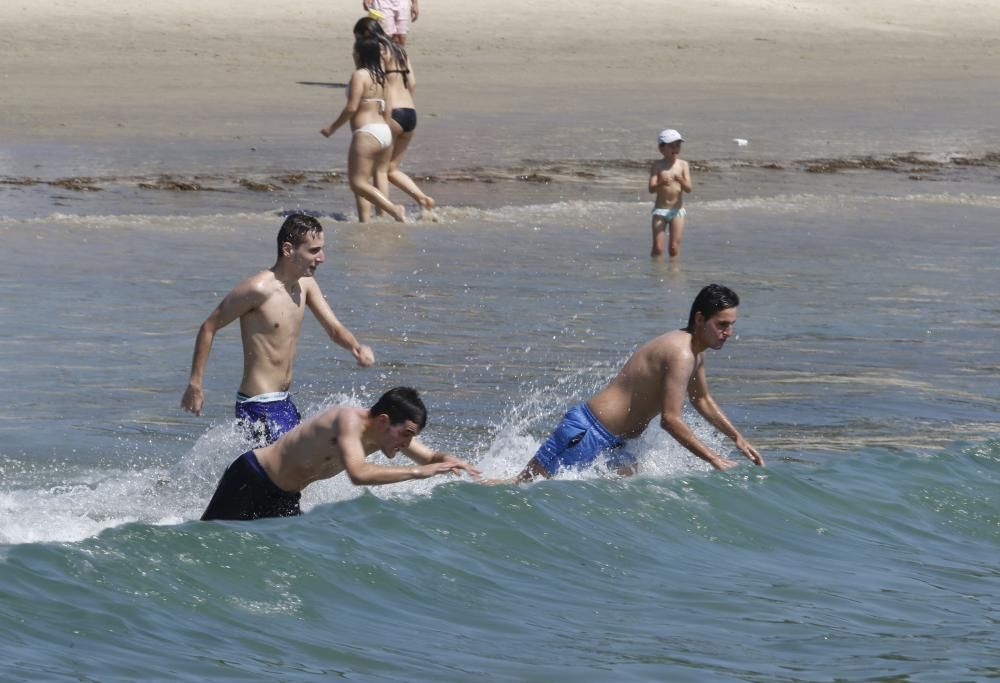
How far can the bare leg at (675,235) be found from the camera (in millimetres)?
14453

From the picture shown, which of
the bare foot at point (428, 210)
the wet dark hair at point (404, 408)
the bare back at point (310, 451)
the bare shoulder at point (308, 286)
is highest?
the bare shoulder at point (308, 286)

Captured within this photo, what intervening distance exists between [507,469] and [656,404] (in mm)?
1118

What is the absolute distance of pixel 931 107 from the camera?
25719mm

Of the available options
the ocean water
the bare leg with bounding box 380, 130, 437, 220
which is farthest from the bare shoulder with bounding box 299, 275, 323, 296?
the bare leg with bounding box 380, 130, 437, 220

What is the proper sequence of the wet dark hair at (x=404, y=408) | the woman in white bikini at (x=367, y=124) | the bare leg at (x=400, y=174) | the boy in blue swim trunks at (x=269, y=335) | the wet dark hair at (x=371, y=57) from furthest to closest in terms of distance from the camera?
the bare leg at (x=400, y=174) < the woman in white bikini at (x=367, y=124) < the wet dark hair at (x=371, y=57) < the boy in blue swim trunks at (x=269, y=335) < the wet dark hair at (x=404, y=408)

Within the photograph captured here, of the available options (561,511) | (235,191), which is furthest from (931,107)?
(561,511)

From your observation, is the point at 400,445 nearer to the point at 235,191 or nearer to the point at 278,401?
the point at 278,401

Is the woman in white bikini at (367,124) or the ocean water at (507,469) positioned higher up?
the woman in white bikini at (367,124)

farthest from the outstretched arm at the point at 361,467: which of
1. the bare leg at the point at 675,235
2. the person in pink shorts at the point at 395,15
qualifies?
the person in pink shorts at the point at 395,15

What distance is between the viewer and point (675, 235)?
14.5 meters

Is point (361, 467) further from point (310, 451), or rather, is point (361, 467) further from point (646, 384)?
point (646, 384)

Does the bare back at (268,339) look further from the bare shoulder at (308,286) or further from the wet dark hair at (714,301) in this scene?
the wet dark hair at (714,301)

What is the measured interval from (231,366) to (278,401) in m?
3.03

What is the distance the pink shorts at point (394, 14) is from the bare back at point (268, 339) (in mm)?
A: 14891
